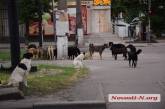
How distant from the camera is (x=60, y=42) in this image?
36.8 meters

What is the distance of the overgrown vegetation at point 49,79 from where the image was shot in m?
18.5

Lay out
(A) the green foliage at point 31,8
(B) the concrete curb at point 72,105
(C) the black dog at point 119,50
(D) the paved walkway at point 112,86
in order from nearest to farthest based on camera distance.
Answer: (B) the concrete curb at point 72,105
(D) the paved walkway at point 112,86
(C) the black dog at point 119,50
(A) the green foliage at point 31,8

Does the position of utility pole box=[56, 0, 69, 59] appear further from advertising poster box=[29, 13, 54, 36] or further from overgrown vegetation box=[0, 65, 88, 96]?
advertising poster box=[29, 13, 54, 36]

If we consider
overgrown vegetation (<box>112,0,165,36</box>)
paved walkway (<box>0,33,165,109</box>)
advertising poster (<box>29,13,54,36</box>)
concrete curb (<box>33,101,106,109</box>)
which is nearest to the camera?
concrete curb (<box>33,101,106,109</box>)

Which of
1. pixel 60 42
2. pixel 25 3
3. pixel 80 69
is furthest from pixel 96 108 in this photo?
pixel 25 3

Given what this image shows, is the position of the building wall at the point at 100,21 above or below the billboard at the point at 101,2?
below

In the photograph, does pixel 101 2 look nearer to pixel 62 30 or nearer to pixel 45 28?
pixel 45 28

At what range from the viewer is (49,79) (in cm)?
2152

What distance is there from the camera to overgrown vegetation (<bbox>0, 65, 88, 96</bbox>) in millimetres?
18484

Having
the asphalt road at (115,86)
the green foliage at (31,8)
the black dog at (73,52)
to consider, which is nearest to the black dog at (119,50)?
the black dog at (73,52)

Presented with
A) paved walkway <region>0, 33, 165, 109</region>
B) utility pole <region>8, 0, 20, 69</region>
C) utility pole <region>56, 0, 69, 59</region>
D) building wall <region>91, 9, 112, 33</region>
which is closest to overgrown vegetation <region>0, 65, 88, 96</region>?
paved walkway <region>0, 33, 165, 109</region>

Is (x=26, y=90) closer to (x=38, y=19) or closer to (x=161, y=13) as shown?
(x=38, y=19)

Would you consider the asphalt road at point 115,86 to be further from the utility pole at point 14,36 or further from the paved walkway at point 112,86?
the utility pole at point 14,36

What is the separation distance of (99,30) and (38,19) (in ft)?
68.6
